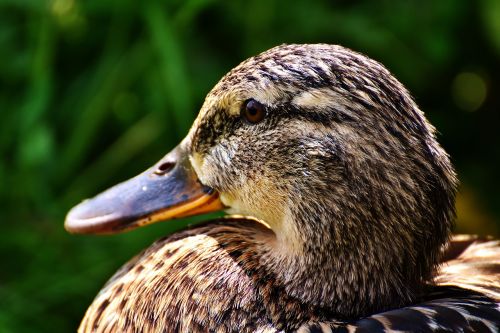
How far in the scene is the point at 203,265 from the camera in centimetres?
162

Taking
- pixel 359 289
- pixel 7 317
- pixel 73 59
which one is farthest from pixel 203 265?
pixel 73 59

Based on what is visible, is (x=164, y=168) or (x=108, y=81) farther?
(x=108, y=81)

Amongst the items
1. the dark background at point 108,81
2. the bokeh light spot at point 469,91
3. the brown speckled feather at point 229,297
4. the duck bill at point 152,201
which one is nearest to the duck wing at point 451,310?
the brown speckled feather at point 229,297

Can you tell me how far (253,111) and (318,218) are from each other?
0.73ft

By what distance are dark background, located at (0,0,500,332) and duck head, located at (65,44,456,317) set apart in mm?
709

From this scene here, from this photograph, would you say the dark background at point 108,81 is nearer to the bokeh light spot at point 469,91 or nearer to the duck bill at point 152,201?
the bokeh light spot at point 469,91

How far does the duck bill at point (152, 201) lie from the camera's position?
1739 millimetres

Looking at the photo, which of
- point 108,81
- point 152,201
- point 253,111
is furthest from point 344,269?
point 108,81

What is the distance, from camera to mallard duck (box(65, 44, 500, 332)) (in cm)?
149

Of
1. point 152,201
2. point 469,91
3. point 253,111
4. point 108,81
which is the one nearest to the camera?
point 253,111

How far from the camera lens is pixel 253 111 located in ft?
5.20

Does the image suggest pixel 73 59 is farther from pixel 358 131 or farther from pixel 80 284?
pixel 358 131

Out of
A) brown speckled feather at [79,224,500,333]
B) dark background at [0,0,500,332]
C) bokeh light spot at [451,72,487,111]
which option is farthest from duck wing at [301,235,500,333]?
bokeh light spot at [451,72,487,111]

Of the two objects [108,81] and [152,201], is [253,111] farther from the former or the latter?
[108,81]
